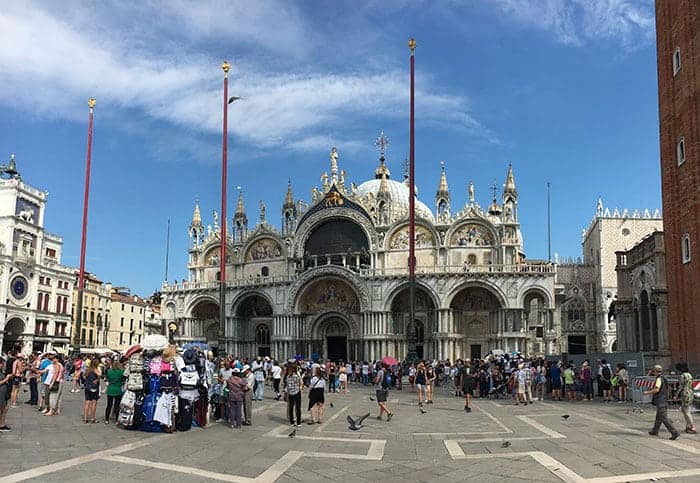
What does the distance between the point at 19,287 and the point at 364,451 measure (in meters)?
57.3

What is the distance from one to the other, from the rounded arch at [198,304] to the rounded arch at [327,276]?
329 inches

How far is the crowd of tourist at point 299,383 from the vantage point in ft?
55.9

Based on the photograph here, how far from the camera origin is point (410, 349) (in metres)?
32.3

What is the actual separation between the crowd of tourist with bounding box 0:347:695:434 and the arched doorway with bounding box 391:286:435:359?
28.9ft

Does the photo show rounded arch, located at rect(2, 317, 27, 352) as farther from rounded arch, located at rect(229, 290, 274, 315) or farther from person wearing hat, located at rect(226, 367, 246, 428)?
person wearing hat, located at rect(226, 367, 246, 428)

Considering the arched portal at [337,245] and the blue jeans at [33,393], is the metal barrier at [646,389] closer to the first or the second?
the blue jeans at [33,393]

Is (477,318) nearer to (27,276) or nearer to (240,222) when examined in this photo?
(240,222)

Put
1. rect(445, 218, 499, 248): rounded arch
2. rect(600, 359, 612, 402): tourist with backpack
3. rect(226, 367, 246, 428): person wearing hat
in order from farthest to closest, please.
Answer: rect(445, 218, 499, 248): rounded arch < rect(600, 359, 612, 402): tourist with backpack < rect(226, 367, 246, 428): person wearing hat

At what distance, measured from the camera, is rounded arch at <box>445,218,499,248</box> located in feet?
162

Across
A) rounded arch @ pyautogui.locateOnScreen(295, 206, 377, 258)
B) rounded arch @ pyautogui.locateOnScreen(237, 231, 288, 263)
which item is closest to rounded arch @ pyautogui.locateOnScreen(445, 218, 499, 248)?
rounded arch @ pyautogui.locateOnScreen(295, 206, 377, 258)

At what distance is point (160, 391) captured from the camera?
52.0ft

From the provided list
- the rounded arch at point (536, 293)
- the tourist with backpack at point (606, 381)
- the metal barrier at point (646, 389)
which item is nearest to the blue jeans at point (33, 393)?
the metal barrier at point (646, 389)

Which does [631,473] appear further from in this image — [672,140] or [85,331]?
[85,331]

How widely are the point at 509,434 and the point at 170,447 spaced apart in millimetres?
7863
